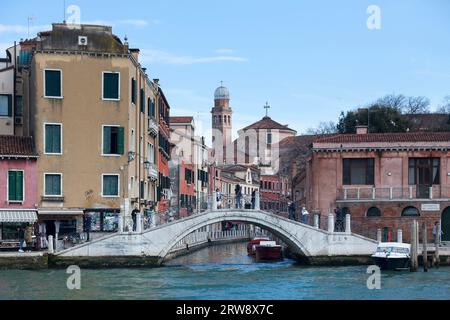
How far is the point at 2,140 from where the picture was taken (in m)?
39.4

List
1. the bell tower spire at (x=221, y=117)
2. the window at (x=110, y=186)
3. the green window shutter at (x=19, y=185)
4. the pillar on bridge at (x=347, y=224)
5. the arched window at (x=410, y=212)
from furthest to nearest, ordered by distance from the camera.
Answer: the bell tower spire at (x=221, y=117) < the arched window at (x=410, y=212) < the window at (x=110, y=186) < the green window shutter at (x=19, y=185) < the pillar on bridge at (x=347, y=224)

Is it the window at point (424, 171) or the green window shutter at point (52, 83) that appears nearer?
the green window shutter at point (52, 83)

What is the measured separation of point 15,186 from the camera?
128 ft

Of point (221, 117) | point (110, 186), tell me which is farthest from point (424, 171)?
point (221, 117)

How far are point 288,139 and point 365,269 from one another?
62.4 m

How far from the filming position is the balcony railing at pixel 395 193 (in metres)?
42.2

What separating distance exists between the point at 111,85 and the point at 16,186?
17.0ft

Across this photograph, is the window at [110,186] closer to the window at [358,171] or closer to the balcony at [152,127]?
the balcony at [152,127]

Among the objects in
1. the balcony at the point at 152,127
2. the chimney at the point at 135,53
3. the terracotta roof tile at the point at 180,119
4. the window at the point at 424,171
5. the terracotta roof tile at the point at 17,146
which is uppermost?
the chimney at the point at 135,53

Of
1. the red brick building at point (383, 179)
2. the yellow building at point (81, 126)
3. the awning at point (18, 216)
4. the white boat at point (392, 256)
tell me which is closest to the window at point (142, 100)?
the yellow building at point (81, 126)

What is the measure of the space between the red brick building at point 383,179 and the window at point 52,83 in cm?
1086

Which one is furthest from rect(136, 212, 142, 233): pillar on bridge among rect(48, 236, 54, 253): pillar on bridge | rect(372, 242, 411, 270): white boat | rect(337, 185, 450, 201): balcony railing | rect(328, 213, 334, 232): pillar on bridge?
rect(337, 185, 450, 201): balcony railing
